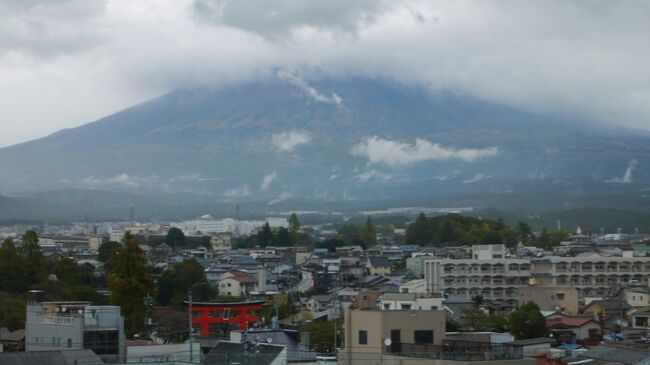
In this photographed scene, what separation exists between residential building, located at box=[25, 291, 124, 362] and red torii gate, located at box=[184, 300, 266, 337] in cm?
946

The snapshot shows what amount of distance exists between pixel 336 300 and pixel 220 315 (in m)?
16.9

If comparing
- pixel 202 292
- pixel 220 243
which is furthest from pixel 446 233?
pixel 202 292

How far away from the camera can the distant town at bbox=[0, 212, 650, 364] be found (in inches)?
827

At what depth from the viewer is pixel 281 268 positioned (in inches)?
2972

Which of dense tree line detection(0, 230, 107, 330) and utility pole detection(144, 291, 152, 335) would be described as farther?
dense tree line detection(0, 230, 107, 330)

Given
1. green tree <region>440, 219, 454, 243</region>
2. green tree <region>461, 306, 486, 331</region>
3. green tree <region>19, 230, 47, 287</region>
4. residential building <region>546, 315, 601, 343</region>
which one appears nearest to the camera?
residential building <region>546, 315, 601, 343</region>

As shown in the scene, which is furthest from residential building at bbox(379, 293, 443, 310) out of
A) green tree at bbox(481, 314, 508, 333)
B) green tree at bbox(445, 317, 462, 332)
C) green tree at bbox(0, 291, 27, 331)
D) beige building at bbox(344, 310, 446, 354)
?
green tree at bbox(0, 291, 27, 331)

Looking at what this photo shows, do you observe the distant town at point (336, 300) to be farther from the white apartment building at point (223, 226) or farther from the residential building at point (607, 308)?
the white apartment building at point (223, 226)

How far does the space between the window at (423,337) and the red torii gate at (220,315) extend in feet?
54.2

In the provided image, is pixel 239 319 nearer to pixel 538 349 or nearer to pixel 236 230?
pixel 538 349

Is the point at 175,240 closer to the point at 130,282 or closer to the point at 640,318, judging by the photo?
the point at 130,282

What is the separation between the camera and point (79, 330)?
2472 cm

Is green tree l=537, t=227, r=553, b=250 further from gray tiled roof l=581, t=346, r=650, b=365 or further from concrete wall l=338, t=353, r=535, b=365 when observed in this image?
concrete wall l=338, t=353, r=535, b=365

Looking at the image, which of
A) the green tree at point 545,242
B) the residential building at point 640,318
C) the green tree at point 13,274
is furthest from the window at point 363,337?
the green tree at point 545,242
